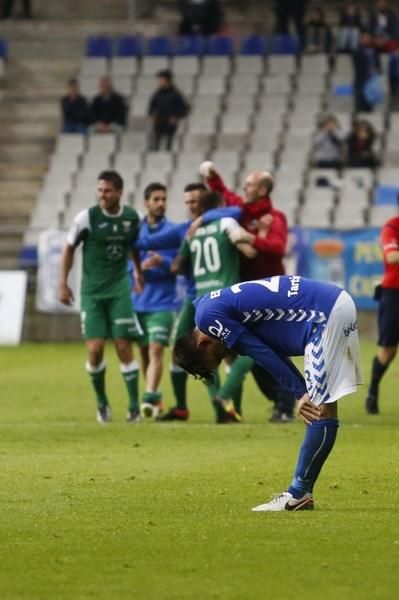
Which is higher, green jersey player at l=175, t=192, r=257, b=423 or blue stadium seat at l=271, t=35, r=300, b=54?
blue stadium seat at l=271, t=35, r=300, b=54

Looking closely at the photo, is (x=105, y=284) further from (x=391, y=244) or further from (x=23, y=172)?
(x=23, y=172)

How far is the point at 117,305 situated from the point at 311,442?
692cm

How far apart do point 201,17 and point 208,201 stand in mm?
22050

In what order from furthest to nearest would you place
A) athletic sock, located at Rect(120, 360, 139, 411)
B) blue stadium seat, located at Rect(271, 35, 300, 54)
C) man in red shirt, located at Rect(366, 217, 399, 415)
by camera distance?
1. blue stadium seat, located at Rect(271, 35, 300, 54)
2. man in red shirt, located at Rect(366, 217, 399, 415)
3. athletic sock, located at Rect(120, 360, 139, 411)

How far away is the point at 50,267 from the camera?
30125mm

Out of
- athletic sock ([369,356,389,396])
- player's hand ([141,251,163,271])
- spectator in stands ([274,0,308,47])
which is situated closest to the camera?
player's hand ([141,251,163,271])

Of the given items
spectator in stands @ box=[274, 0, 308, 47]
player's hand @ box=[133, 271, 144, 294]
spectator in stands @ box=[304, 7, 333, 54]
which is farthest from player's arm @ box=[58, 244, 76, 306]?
spectator in stands @ box=[274, 0, 308, 47]

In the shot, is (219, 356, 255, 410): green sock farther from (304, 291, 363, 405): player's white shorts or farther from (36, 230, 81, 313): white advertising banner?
(36, 230, 81, 313): white advertising banner

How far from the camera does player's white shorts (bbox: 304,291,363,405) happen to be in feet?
34.7

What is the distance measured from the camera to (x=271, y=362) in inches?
414

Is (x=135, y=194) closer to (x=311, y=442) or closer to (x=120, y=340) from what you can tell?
(x=120, y=340)

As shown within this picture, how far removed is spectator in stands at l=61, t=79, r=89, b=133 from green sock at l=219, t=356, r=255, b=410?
19721 millimetres

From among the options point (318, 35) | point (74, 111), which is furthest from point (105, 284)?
point (318, 35)

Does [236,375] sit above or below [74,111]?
below
